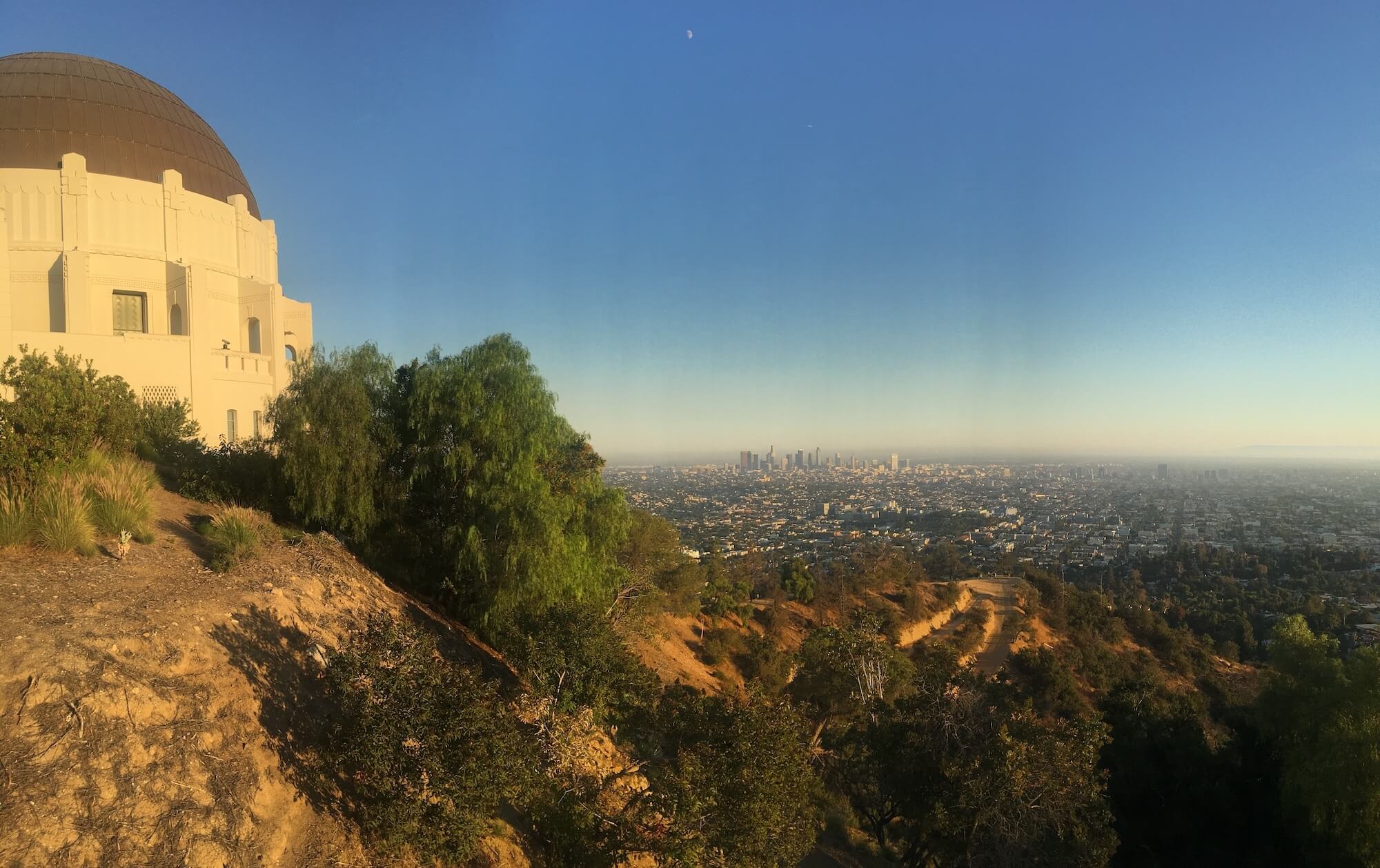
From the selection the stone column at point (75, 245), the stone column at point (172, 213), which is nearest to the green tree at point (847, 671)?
the stone column at point (75, 245)

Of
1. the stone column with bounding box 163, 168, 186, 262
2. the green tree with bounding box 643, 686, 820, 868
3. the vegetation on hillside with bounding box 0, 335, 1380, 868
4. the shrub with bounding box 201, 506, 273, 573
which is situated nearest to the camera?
the green tree with bounding box 643, 686, 820, 868

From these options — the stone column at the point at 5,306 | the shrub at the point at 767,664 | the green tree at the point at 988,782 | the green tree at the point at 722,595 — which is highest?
the stone column at the point at 5,306

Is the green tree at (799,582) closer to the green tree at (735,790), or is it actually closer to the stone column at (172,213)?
the green tree at (735,790)

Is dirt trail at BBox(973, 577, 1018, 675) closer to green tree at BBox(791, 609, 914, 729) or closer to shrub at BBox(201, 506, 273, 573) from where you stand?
green tree at BBox(791, 609, 914, 729)

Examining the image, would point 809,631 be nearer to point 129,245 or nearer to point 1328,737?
point 1328,737

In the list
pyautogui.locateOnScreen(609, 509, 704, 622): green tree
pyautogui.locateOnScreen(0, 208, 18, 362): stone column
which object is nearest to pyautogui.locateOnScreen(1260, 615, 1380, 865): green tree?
pyautogui.locateOnScreen(609, 509, 704, 622): green tree

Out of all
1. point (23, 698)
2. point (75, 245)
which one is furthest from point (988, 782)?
point (75, 245)
